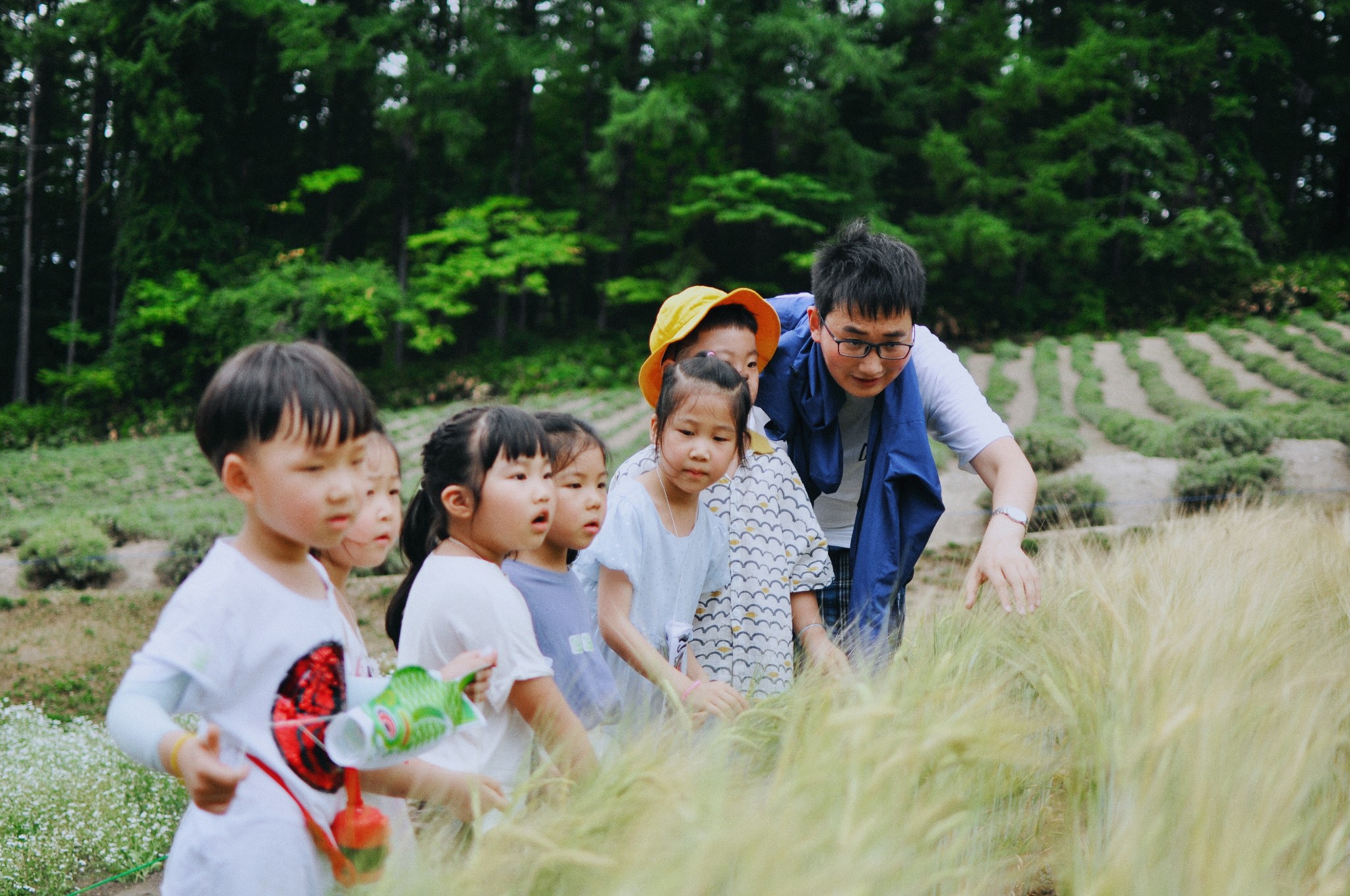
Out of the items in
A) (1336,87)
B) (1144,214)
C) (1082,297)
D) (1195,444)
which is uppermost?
(1336,87)

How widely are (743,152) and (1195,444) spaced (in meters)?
16.8

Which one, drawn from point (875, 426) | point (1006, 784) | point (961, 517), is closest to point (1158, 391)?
point (961, 517)

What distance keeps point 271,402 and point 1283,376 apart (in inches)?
630

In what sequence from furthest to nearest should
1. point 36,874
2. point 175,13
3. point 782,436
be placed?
point 175,13, point 36,874, point 782,436

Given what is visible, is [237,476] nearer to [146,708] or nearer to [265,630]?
[265,630]

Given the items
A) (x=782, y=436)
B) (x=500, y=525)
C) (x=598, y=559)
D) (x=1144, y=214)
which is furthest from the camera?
(x=1144, y=214)

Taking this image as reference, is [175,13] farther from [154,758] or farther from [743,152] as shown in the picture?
[154,758]

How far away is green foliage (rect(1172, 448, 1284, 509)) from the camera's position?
7.89 meters

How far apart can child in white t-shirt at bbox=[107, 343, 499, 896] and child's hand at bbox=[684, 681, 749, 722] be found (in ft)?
2.60

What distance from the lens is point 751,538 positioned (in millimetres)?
2473

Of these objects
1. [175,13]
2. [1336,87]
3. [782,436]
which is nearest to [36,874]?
[782,436]

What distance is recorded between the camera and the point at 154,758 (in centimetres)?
123

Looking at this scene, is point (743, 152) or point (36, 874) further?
point (743, 152)

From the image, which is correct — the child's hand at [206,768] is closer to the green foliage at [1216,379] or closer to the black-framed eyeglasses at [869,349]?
the black-framed eyeglasses at [869,349]
